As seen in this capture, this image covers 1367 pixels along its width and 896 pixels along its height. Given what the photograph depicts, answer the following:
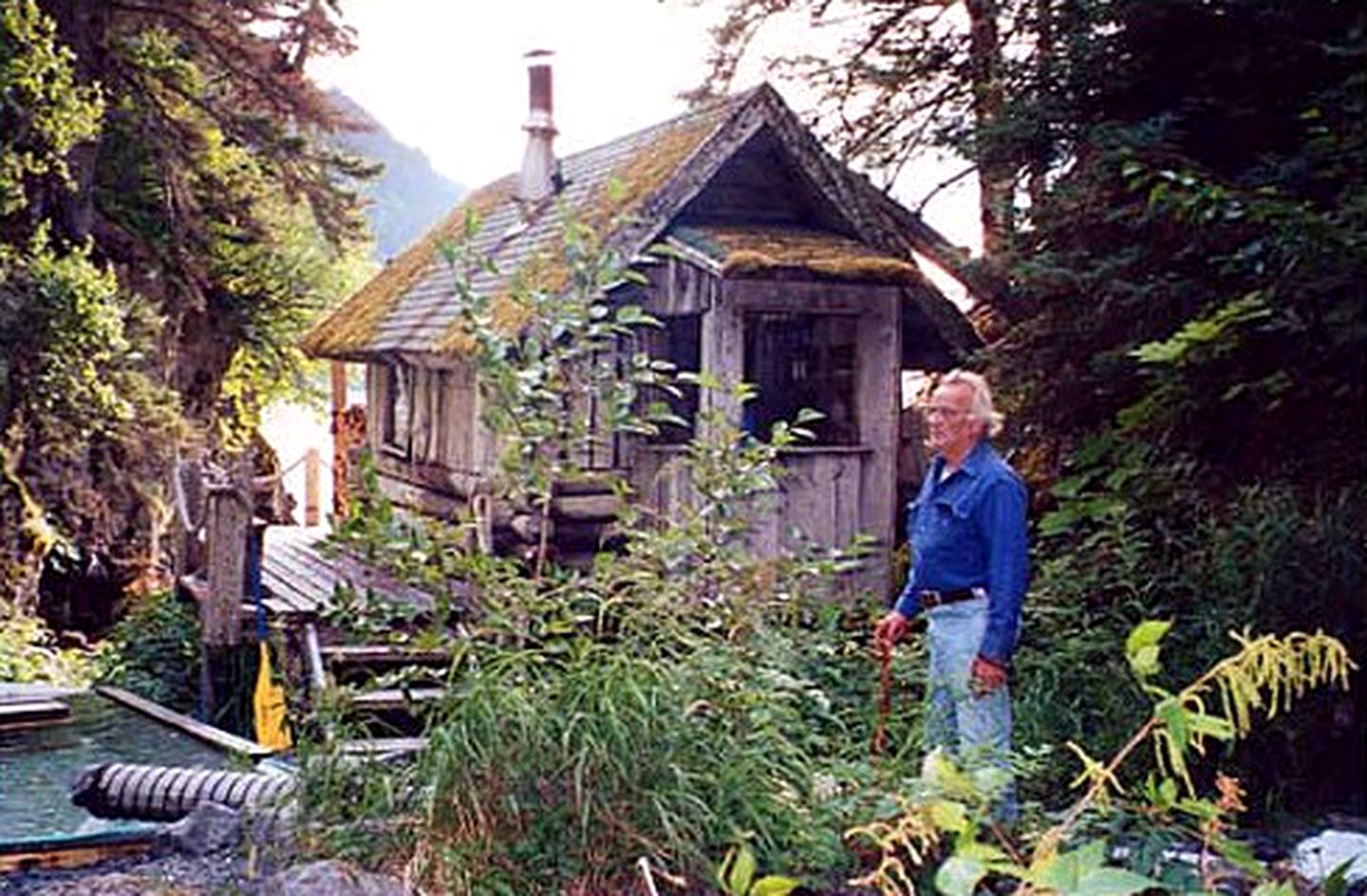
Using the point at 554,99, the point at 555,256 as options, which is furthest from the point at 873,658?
the point at 554,99

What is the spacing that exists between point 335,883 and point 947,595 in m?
2.20

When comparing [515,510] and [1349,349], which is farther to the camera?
[515,510]

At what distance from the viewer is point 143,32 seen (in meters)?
13.4

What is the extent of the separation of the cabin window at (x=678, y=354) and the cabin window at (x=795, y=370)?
1.61ft

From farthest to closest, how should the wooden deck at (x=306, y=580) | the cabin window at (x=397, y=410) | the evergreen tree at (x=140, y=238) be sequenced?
the cabin window at (x=397, y=410) → the evergreen tree at (x=140, y=238) → the wooden deck at (x=306, y=580)

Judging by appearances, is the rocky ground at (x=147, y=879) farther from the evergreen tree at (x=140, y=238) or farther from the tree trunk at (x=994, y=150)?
the evergreen tree at (x=140, y=238)

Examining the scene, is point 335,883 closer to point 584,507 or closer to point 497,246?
point 584,507

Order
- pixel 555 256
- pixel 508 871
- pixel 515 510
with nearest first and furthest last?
pixel 508 871, pixel 555 256, pixel 515 510

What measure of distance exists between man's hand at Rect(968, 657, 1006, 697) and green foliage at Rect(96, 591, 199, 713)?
291 inches

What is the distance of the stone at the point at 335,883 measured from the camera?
3797 millimetres

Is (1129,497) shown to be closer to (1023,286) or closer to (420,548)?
(1023,286)

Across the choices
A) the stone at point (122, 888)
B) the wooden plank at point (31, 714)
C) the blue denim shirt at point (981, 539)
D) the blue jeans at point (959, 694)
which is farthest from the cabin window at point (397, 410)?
the blue jeans at point (959, 694)

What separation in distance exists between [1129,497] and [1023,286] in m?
1.28

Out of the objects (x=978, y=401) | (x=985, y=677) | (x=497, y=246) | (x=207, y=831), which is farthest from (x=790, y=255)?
(x=207, y=831)
